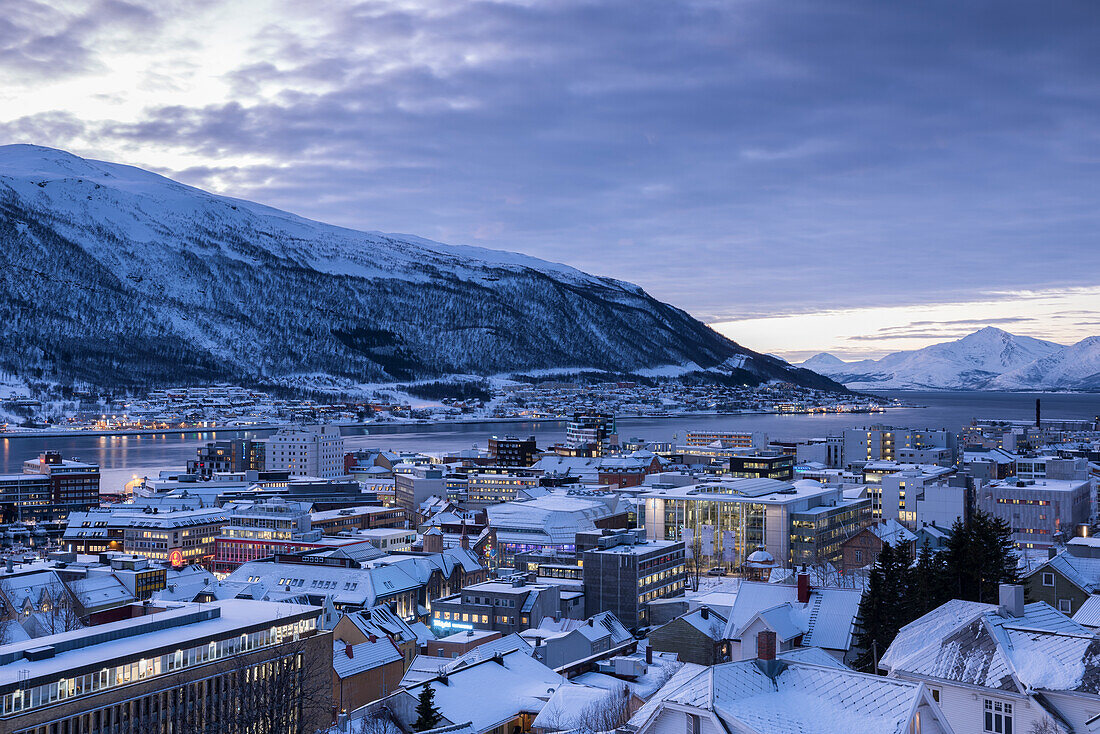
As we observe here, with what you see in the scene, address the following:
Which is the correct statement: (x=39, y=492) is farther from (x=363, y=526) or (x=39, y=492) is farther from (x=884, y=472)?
(x=884, y=472)

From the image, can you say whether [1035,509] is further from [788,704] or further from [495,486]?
[788,704]

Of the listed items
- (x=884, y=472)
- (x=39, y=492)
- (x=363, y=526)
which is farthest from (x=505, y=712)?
(x=39, y=492)

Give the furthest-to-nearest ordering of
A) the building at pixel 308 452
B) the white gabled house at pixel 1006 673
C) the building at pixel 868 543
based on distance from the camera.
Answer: the building at pixel 308 452, the building at pixel 868 543, the white gabled house at pixel 1006 673

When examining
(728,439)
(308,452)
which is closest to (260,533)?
(308,452)

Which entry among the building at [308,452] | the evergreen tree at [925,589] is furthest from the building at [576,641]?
the building at [308,452]

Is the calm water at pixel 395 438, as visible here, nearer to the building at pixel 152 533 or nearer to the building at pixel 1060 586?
the building at pixel 152 533
